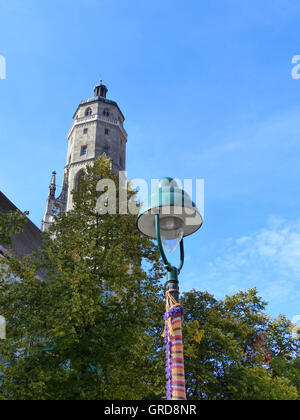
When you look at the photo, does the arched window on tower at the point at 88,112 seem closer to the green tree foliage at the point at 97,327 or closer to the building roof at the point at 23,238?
the building roof at the point at 23,238

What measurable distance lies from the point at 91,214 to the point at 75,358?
6.06 metres

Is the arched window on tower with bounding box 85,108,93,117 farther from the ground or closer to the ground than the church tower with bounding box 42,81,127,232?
farther from the ground

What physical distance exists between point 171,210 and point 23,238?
22485 mm

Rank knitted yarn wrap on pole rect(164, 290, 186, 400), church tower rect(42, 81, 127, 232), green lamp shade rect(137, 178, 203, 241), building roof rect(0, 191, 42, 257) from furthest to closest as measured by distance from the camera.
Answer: church tower rect(42, 81, 127, 232) < building roof rect(0, 191, 42, 257) < green lamp shade rect(137, 178, 203, 241) < knitted yarn wrap on pole rect(164, 290, 186, 400)

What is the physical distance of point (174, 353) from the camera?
20.5 ft

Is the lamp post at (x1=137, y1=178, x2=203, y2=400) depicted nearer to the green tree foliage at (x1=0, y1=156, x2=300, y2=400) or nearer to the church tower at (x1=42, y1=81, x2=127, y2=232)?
the green tree foliage at (x1=0, y1=156, x2=300, y2=400)

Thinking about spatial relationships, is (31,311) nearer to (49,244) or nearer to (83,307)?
(83,307)

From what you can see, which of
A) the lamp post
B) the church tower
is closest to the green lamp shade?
the lamp post

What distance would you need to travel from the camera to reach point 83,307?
12.1 meters

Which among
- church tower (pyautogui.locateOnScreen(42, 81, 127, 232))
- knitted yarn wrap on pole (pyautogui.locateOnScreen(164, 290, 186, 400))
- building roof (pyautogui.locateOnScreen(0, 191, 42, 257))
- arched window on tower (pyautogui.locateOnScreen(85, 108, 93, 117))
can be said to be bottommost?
knitted yarn wrap on pole (pyautogui.locateOnScreen(164, 290, 186, 400))

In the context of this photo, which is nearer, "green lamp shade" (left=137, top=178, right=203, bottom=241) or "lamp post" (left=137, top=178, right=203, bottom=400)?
"lamp post" (left=137, top=178, right=203, bottom=400)

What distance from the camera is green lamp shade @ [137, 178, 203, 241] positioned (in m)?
6.92

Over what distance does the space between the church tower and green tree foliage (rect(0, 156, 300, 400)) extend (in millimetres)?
32735
